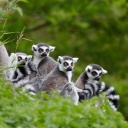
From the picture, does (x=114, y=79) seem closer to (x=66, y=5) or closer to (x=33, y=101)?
(x=66, y=5)

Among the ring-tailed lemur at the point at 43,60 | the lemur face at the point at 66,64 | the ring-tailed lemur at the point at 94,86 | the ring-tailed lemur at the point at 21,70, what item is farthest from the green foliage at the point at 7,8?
the ring-tailed lemur at the point at 43,60

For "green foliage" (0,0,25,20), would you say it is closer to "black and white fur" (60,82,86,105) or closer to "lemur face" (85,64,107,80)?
"black and white fur" (60,82,86,105)

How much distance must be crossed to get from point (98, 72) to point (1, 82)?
3.17 meters

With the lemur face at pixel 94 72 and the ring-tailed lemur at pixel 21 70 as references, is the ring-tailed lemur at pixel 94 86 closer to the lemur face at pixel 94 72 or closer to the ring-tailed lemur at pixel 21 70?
the lemur face at pixel 94 72

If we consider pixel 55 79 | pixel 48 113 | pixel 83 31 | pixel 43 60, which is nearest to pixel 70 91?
pixel 55 79

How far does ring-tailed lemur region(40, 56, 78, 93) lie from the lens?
958cm

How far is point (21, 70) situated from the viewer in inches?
380

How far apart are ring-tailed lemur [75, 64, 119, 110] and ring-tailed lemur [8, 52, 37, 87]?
0.72 meters

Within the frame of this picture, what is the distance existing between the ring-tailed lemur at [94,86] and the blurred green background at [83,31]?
9.95 metres

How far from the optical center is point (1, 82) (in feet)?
24.3

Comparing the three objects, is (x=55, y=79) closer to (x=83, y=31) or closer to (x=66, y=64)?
(x=66, y=64)

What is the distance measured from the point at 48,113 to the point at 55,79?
9.84 ft

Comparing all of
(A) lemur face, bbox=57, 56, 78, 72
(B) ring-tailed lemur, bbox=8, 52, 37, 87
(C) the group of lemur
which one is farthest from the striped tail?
(B) ring-tailed lemur, bbox=8, 52, 37, 87

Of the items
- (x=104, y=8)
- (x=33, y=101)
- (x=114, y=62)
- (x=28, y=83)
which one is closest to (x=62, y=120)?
(x=33, y=101)
